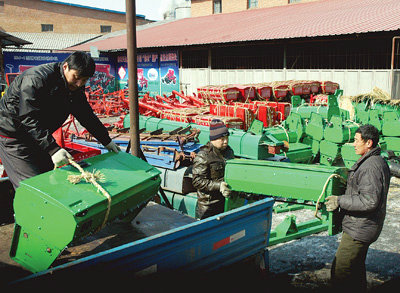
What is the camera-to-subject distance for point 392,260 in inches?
192

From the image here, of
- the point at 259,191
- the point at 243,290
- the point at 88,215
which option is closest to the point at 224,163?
the point at 259,191

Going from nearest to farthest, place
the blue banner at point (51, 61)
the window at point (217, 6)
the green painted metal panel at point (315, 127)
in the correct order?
the green painted metal panel at point (315, 127), the blue banner at point (51, 61), the window at point (217, 6)

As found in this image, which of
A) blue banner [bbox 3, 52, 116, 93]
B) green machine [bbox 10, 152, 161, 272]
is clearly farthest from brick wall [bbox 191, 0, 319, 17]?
green machine [bbox 10, 152, 161, 272]

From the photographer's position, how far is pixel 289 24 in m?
17.5

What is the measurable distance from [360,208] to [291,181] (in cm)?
63

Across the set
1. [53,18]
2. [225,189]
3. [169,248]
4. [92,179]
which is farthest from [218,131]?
[53,18]

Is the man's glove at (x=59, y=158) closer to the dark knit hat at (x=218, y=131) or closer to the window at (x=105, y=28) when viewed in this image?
the dark knit hat at (x=218, y=131)

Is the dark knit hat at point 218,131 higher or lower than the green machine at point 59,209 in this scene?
higher

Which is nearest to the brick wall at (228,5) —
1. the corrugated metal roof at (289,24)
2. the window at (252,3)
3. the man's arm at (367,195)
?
the window at (252,3)

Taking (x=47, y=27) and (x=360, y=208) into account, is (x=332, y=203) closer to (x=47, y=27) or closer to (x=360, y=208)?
(x=360, y=208)

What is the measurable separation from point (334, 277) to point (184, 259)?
1521 mm

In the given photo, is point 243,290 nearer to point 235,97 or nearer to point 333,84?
point 235,97

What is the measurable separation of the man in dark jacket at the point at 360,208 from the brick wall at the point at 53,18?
42475mm

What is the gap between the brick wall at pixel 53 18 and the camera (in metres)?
38.9
